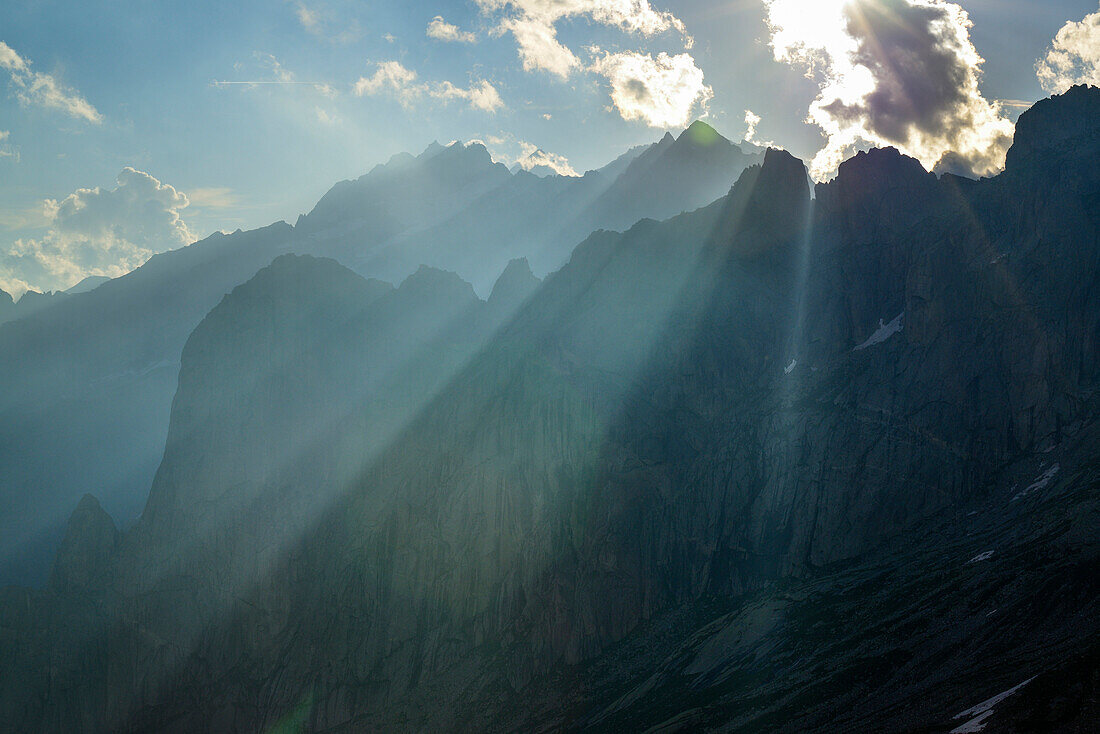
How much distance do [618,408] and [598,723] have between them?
82373 mm

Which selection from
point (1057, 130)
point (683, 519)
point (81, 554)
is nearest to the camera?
point (683, 519)

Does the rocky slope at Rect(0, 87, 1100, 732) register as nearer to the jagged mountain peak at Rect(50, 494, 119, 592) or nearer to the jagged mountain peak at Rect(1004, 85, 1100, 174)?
the jagged mountain peak at Rect(1004, 85, 1100, 174)

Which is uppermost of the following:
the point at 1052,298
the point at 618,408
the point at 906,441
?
the point at 618,408

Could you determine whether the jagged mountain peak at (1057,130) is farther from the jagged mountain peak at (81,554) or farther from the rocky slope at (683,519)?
the jagged mountain peak at (81,554)

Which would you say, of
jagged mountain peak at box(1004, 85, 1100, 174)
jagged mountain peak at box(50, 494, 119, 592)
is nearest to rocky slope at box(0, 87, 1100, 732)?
jagged mountain peak at box(1004, 85, 1100, 174)

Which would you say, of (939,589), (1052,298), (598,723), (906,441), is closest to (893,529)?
(906,441)

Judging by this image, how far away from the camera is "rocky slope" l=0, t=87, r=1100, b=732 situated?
413 feet

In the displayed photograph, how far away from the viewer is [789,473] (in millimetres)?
157375

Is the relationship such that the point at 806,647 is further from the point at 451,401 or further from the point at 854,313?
the point at 451,401

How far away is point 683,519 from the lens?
16625 cm

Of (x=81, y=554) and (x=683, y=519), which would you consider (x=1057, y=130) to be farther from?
(x=81, y=554)

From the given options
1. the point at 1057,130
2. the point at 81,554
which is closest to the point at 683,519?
the point at 1057,130

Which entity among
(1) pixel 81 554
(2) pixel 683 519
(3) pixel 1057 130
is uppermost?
(3) pixel 1057 130

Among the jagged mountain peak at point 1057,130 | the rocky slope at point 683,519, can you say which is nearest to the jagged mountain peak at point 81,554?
the rocky slope at point 683,519
